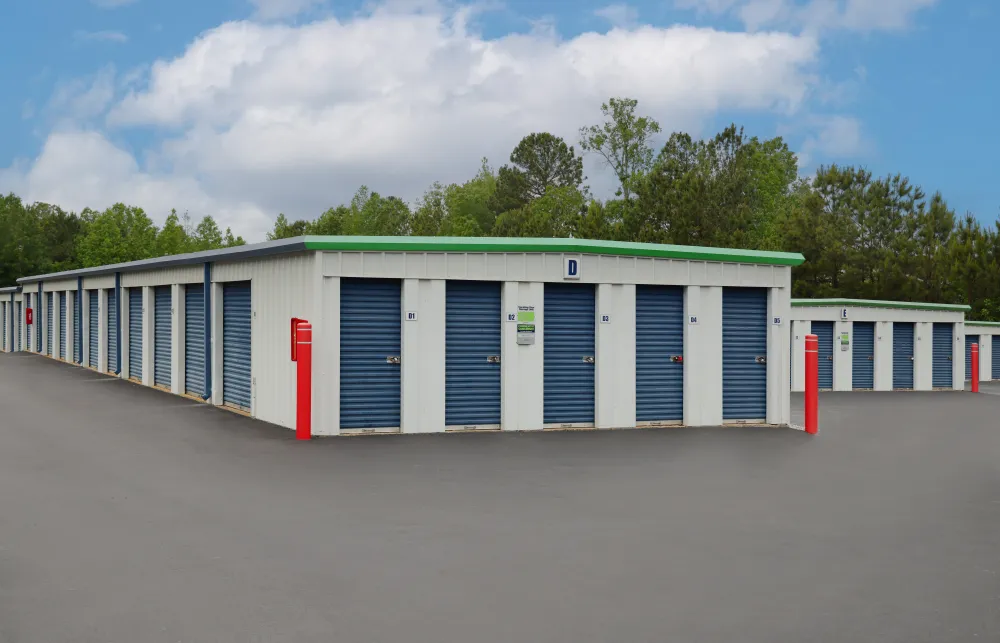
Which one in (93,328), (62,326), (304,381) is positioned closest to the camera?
(304,381)

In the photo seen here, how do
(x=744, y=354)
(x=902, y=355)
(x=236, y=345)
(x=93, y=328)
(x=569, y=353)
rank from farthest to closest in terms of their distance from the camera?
(x=93, y=328)
(x=902, y=355)
(x=236, y=345)
(x=744, y=354)
(x=569, y=353)

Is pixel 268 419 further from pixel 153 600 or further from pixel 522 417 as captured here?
pixel 153 600

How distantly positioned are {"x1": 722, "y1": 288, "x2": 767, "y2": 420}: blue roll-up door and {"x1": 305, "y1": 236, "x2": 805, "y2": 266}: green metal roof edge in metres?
0.82

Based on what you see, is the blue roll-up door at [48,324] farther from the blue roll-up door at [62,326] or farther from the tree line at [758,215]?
the tree line at [758,215]

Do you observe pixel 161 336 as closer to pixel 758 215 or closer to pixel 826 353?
pixel 826 353

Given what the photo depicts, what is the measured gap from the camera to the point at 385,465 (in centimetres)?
1239

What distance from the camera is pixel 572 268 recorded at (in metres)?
17.0

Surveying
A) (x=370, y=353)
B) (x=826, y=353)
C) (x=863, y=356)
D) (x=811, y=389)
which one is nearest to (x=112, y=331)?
(x=370, y=353)

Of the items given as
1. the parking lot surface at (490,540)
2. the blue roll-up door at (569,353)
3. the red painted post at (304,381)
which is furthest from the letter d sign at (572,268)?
the red painted post at (304,381)

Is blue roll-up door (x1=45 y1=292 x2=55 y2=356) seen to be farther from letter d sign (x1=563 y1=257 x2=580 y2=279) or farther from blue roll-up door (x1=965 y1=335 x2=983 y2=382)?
blue roll-up door (x1=965 y1=335 x2=983 y2=382)

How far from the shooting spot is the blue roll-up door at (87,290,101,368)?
111 feet

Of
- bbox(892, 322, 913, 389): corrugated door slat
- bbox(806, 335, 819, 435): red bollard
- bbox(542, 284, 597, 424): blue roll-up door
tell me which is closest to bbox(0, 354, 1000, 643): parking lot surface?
bbox(806, 335, 819, 435): red bollard

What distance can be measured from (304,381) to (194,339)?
9097mm

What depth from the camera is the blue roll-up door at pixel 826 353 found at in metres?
32.2
